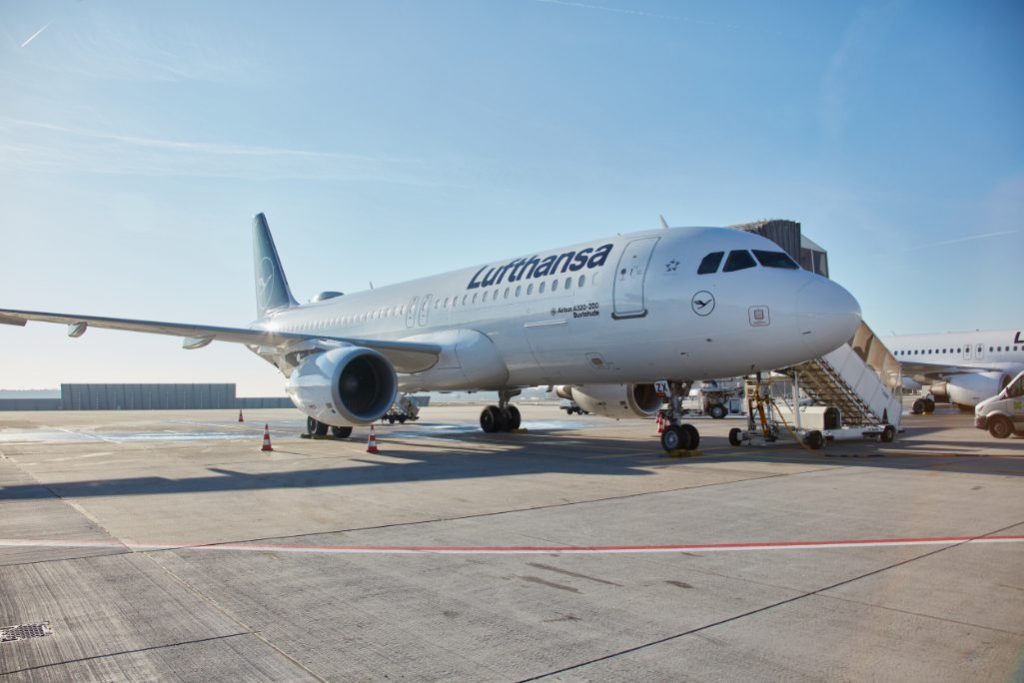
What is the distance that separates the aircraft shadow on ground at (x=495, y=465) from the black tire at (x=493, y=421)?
12.1ft

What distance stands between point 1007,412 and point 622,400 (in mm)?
9125

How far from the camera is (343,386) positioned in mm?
14719

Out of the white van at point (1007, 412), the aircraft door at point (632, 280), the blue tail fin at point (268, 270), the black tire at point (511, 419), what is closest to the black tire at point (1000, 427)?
the white van at point (1007, 412)

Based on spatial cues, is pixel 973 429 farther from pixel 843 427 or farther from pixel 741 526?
pixel 741 526

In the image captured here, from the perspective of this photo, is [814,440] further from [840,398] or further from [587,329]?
[587,329]

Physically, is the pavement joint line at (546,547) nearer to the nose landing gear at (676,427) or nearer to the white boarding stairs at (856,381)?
the nose landing gear at (676,427)

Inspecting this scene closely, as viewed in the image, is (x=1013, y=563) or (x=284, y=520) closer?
(x=1013, y=563)

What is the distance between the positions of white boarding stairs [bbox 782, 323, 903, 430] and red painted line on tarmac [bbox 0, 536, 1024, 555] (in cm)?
993

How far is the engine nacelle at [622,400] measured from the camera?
15.8 m

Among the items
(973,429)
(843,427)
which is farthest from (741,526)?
(973,429)

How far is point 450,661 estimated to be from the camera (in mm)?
3256

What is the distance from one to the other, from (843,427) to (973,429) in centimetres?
724

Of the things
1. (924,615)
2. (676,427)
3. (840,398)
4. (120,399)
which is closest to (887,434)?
(840,398)

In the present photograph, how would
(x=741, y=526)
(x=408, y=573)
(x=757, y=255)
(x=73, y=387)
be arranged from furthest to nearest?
→ 1. (x=73, y=387)
2. (x=757, y=255)
3. (x=741, y=526)
4. (x=408, y=573)
